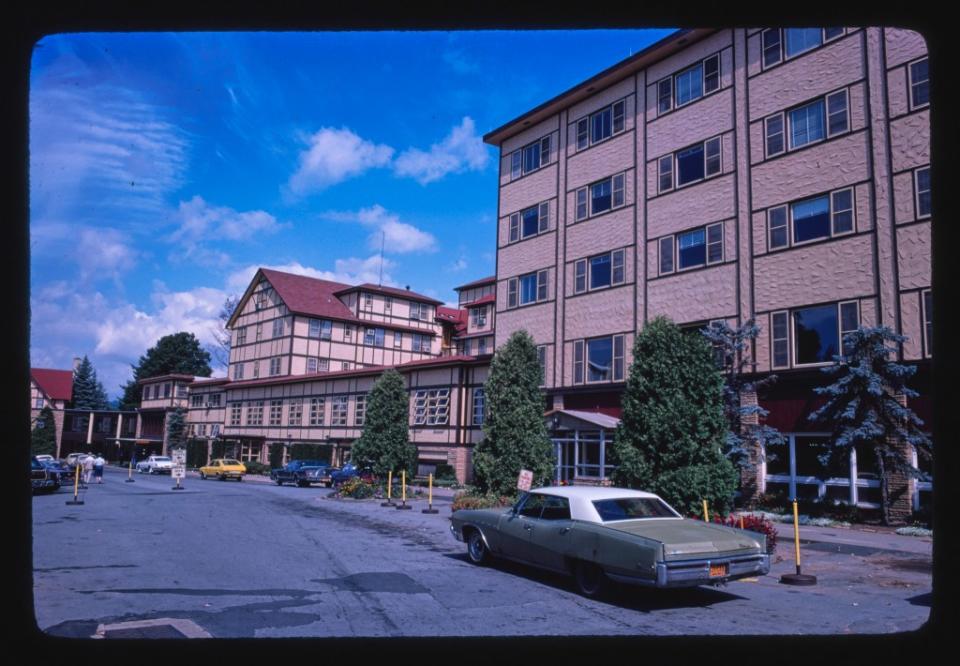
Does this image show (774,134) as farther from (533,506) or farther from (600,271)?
(533,506)

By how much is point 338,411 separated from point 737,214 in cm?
3205

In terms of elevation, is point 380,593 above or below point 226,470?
above

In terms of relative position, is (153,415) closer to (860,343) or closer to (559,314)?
(559,314)

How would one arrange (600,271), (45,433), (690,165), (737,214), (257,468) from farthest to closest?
(45,433) → (257,468) → (600,271) → (690,165) → (737,214)

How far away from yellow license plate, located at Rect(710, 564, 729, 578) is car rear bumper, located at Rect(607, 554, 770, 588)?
13 mm

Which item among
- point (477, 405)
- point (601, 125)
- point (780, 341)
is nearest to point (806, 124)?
point (780, 341)

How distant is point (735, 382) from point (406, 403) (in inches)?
566

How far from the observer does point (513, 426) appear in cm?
2286

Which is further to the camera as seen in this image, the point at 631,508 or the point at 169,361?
the point at 169,361

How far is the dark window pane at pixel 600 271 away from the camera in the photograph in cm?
3086

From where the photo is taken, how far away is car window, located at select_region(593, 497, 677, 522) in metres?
10.3

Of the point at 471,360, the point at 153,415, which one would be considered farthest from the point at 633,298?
the point at 153,415

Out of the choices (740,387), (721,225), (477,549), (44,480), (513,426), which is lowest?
(44,480)

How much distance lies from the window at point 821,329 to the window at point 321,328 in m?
42.2
